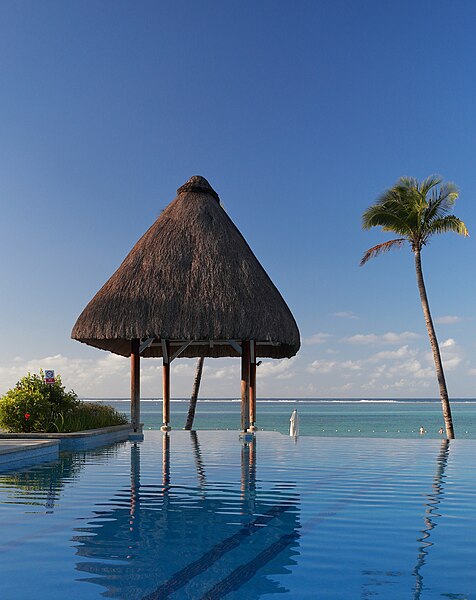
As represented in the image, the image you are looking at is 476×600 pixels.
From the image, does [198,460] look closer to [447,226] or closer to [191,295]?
[191,295]

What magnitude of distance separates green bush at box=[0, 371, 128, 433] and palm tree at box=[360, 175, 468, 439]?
41.3 feet

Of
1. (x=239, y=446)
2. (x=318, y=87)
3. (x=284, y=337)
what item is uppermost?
(x=318, y=87)

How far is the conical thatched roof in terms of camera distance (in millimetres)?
16344

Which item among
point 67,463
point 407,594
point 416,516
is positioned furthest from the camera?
point 67,463

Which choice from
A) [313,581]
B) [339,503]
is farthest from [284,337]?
[313,581]

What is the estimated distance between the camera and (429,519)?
304 inches

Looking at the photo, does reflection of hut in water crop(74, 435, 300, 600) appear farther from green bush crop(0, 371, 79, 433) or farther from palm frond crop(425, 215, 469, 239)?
palm frond crop(425, 215, 469, 239)

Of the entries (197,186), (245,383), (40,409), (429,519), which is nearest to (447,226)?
(197,186)

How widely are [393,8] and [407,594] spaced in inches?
796

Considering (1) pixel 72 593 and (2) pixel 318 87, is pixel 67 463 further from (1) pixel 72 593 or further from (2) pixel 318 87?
(2) pixel 318 87

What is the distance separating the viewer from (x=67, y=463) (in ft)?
42.6

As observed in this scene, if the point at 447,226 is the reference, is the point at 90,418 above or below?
below

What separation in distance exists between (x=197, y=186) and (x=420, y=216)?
945 centimetres

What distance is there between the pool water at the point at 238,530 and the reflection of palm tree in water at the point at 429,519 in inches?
0.8
